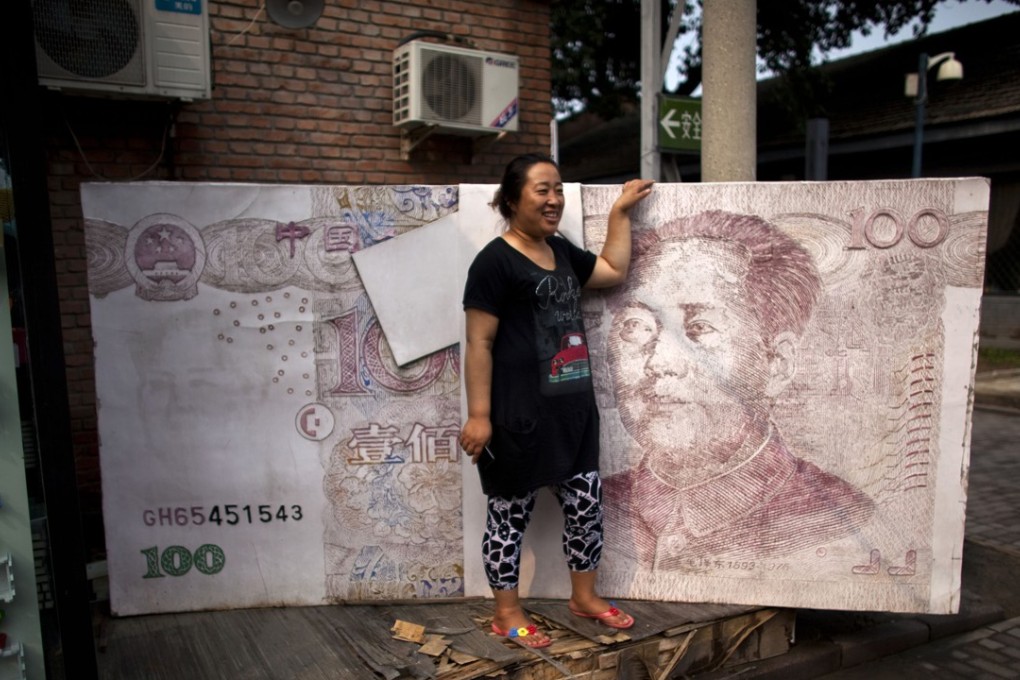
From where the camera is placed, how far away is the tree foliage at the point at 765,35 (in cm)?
1482

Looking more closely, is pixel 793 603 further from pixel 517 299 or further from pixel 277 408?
pixel 277 408

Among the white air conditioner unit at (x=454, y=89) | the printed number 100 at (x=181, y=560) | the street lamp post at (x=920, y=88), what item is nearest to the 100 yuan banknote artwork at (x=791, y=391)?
the printed number 100 at (x=181, y=560)

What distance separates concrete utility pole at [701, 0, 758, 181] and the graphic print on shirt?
1455mm

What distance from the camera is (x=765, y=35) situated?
1493 cm

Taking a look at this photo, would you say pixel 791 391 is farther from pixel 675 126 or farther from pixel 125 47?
pixel 125 47

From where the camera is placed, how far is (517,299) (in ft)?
9.82

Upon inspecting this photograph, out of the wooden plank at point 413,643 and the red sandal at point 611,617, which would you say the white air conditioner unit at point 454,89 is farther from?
A: the red sandal at point 611,617

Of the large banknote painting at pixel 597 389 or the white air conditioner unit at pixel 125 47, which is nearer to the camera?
the large banknote painting at pixel 597 389

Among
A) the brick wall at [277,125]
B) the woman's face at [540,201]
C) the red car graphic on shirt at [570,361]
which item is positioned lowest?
the red car graphic on shirt at [570,361]

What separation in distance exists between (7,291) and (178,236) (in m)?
1.20

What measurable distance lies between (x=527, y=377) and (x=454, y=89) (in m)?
3.23

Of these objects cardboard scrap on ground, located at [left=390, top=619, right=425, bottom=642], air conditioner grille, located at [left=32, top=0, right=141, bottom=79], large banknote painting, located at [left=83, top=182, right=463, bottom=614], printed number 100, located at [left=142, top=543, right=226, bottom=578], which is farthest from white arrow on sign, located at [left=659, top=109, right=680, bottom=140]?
printed number 100, located at [left=142, top=543, right=226, bottom=578]

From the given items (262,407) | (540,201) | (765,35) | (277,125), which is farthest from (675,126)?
(765,35)

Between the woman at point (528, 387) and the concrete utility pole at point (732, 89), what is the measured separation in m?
1.34
